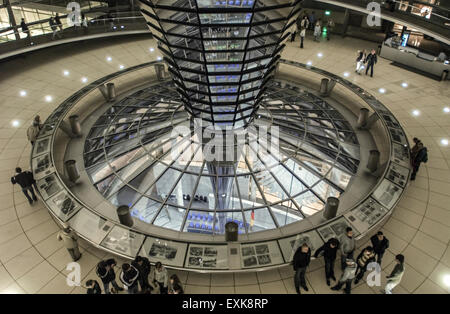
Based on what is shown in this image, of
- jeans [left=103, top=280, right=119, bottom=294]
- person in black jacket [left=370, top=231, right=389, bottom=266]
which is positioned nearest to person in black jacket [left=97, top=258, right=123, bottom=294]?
jeans [left=103, top=280, right=119, bottom=294]

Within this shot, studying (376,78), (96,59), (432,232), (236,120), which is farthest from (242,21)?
(96,59)

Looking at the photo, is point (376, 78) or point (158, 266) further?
point (376, 78)

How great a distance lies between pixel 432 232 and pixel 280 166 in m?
5.14

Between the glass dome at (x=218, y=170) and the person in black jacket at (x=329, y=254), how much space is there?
2244mm

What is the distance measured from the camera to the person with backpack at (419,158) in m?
11.6

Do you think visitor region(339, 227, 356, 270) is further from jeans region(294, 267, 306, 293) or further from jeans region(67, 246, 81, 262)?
jeans region(67, 246, 81, 262)

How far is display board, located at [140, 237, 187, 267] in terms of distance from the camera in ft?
28.6

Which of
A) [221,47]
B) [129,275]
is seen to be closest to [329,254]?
[129,275]

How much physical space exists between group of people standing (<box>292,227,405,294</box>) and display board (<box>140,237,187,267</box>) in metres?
2.90

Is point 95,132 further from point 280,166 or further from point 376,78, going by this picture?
point 376,78

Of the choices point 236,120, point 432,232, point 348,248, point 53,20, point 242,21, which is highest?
point 242,21

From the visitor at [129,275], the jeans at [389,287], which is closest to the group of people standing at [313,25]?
the jeans at [389,287]

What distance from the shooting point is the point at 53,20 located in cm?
2212

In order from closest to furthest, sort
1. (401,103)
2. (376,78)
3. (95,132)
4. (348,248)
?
(348,248), (95,132), (401,103), (376,78)
